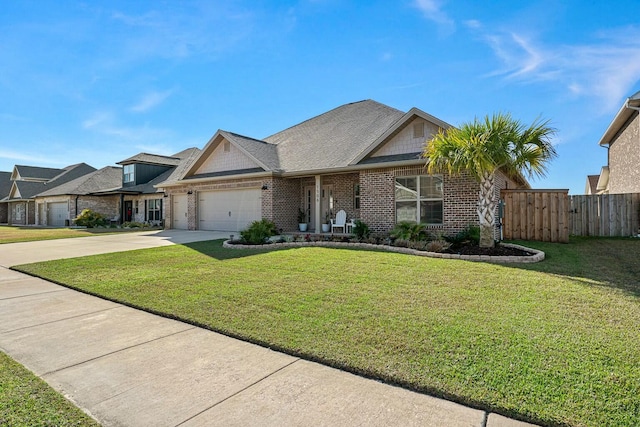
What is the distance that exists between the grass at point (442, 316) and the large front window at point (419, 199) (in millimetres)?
4339

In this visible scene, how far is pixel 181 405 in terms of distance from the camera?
Answer: 8.43 ft

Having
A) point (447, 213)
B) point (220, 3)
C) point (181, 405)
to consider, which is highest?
point (220, 3)

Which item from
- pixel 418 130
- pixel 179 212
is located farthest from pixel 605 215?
pixel 179 212

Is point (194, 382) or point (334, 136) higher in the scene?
point (334, 136)

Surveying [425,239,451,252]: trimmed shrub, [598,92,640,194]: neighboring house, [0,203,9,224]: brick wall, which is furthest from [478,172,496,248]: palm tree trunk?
[0,203,9,224]: brick wall

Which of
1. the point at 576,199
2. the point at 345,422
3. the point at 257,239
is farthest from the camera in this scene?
the point at 576,199

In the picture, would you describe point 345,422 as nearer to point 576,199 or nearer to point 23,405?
point 23,405

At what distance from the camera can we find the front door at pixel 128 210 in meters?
28.0

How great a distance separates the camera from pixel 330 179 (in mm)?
15945

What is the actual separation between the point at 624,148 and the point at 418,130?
12.2 metres

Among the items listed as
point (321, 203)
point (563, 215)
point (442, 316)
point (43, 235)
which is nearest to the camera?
point (442, 316)

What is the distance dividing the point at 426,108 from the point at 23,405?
12.3 m

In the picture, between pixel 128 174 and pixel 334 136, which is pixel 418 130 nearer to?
pixel 334 136

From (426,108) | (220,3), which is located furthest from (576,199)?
(220,3)
